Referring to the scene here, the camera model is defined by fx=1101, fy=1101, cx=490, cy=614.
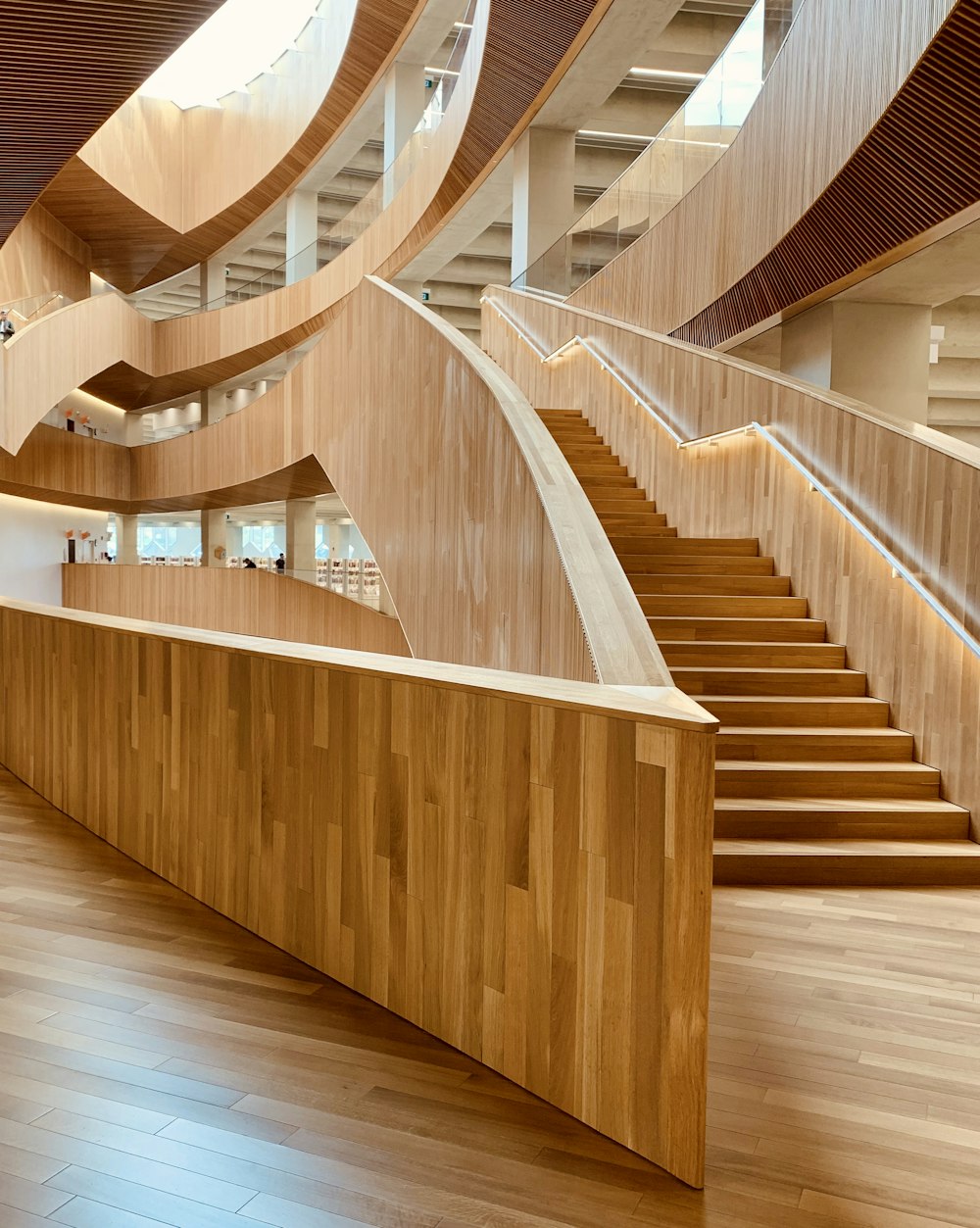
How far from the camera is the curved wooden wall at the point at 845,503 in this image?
4.62 m

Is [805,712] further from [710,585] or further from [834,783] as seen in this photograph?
[710,585]

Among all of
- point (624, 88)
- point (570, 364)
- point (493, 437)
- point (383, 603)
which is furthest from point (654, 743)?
point (624, 88)

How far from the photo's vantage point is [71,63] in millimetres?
5066

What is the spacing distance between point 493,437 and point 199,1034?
11.0 ft

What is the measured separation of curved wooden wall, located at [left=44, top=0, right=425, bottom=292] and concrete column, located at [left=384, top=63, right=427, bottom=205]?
0.92 ft

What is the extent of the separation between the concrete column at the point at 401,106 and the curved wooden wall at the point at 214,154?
0.92ft

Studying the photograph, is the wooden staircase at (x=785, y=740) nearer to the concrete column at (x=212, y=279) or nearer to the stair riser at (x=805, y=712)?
the stair riser at (x=805, y=712)

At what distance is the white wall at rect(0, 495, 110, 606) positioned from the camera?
17.0m

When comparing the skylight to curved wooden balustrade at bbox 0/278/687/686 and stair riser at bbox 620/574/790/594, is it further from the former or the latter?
stair riser at bbox 620/574/790/594

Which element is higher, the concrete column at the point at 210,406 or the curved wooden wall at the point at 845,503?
the concrete column at the point at 210,406

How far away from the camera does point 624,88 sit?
14.8 meters

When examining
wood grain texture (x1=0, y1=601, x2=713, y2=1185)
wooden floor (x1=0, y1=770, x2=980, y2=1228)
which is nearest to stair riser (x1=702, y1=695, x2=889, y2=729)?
wooden floor (x1=0, y1=770, x2=980, y2=1228)

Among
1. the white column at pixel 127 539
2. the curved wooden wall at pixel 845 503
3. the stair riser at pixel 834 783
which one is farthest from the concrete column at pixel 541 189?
the white column at pixel 127 539

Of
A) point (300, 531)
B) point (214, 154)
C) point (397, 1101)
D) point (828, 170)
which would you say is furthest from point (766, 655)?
point (214, 154)
